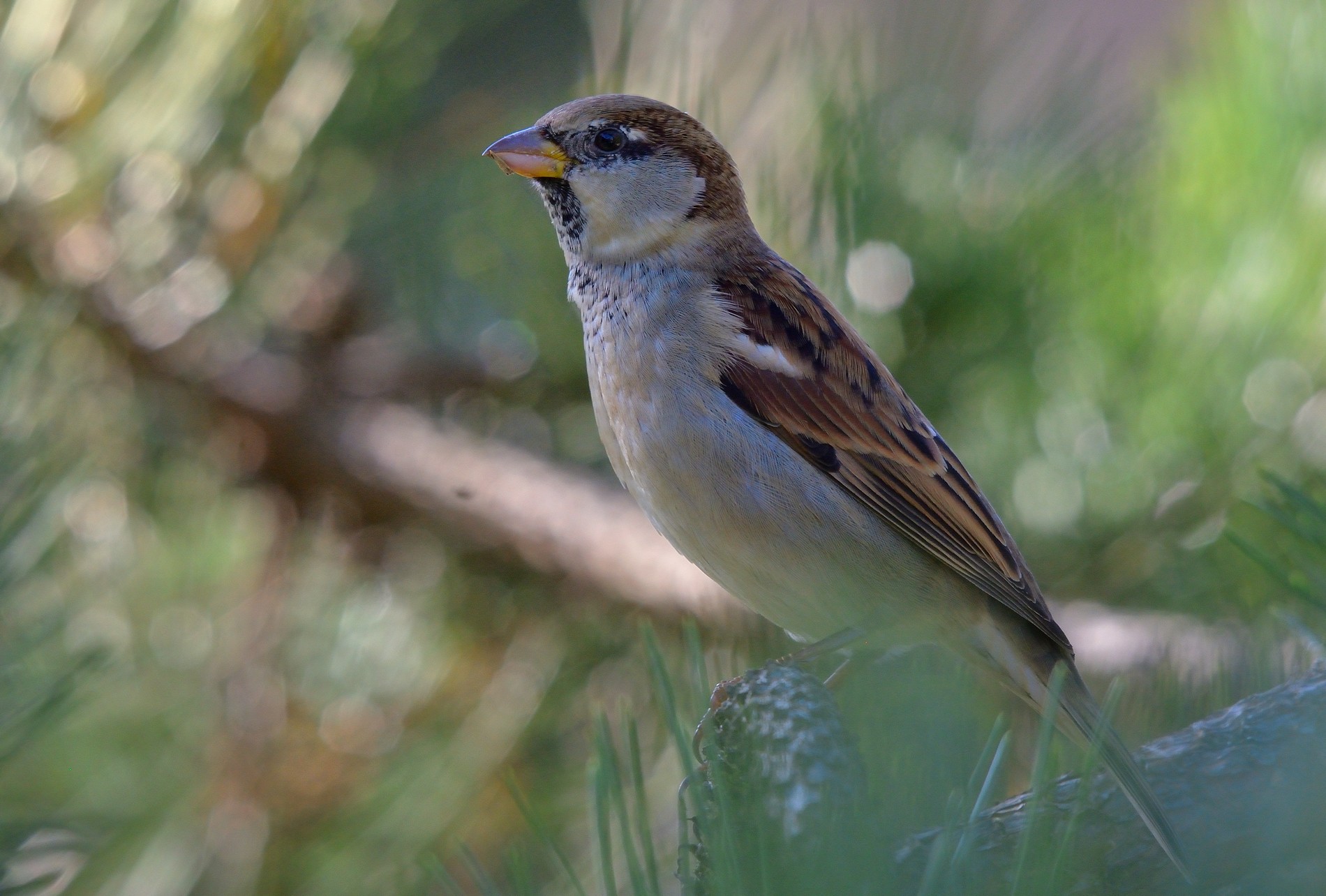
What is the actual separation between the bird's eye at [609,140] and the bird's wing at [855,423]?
0.29m

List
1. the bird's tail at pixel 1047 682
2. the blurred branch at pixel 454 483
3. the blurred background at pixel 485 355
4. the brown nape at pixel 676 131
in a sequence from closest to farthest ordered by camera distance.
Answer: the bird's tail at pixel 1047 682 → the blurred background at pixel 485 355 → the blurred branch at pixel 454 483 → the brown nape at pixel 676 131

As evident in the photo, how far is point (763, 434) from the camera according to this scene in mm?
1747

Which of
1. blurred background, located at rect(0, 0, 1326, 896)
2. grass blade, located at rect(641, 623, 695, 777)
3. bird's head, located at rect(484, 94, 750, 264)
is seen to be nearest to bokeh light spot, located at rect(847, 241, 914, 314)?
blurred background, located at rect(0, 0, 1326, 896)

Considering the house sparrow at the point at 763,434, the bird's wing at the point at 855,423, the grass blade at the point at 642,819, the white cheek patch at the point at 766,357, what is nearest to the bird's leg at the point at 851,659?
the house sparrow at the point at 763,434

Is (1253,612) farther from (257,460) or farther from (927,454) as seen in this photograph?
(257,460)

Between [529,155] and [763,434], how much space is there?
22.2 inches

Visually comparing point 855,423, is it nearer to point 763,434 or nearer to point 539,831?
point 763,434

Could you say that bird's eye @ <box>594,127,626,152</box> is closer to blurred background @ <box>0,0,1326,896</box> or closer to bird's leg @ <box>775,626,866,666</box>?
blurred background @ <box>0,0,1326,896</box>

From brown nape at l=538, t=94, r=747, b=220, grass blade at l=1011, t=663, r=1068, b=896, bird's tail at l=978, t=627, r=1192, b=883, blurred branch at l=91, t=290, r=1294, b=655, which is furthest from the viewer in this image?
brown nape at l=538, t=94, r=747, b=220

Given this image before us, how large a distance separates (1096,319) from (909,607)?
50cm

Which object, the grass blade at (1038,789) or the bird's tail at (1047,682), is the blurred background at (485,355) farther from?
the grass blade at (1038,789)

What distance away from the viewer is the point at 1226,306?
160 cm

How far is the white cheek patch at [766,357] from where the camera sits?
1793mm

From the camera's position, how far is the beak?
1.80 metres
